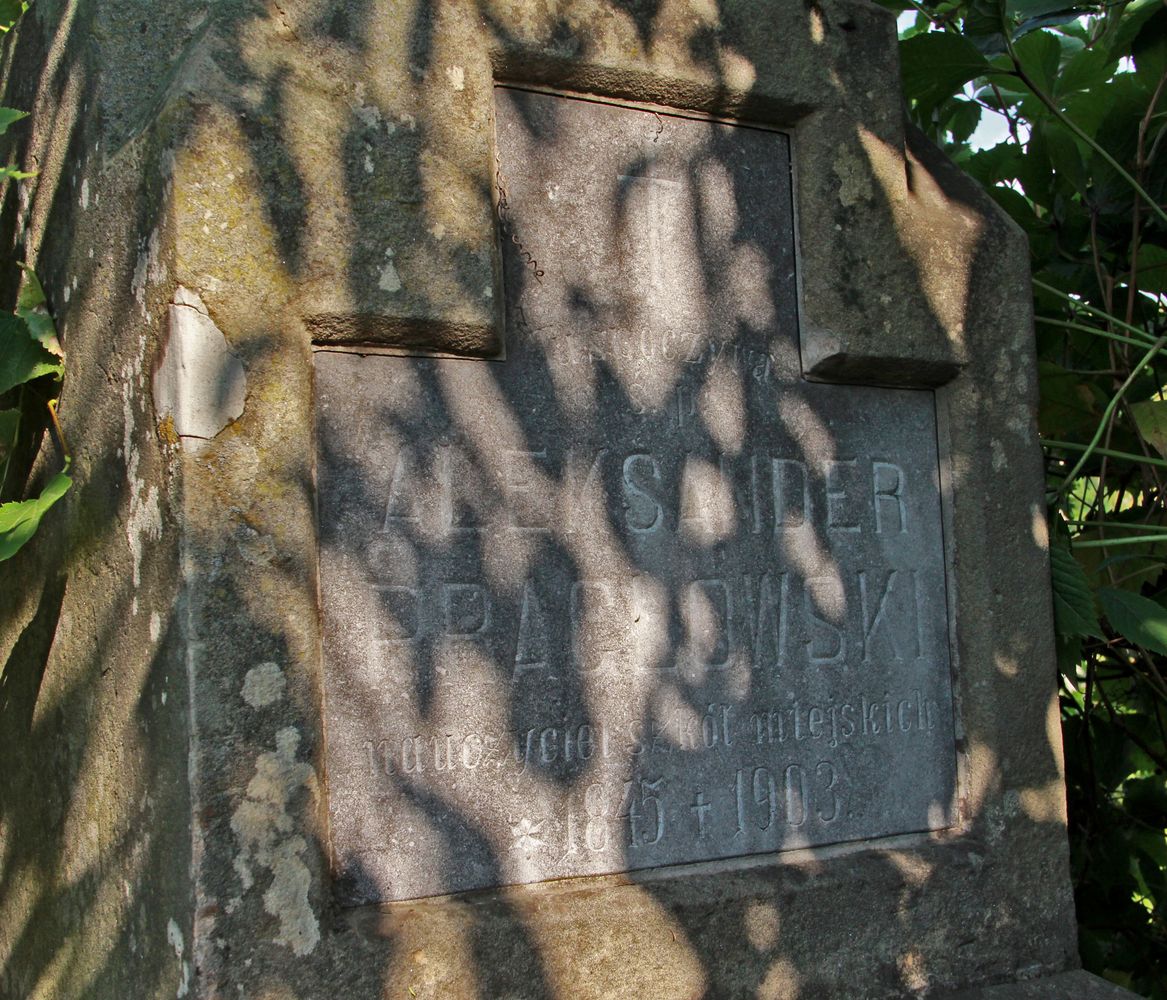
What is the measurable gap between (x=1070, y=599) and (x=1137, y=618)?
0.14 metres

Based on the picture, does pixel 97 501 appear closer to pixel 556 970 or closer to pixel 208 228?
pixel 208 228

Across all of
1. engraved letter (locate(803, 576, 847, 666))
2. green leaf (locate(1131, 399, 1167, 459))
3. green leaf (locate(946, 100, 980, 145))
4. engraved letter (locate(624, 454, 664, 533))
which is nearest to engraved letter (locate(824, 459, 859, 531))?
engraved letter (locate(803, 576, 847, 666))

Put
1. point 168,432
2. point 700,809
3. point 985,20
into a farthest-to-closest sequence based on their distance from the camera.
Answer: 1. point 985,20
2. point 700,809
3. point 168,432

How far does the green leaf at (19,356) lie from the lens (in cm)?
211

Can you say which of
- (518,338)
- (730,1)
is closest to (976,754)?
(518,338)

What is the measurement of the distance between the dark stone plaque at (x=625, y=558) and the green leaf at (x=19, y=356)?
0.58 metres

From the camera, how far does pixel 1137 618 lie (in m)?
2.56

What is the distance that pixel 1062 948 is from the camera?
2.47m

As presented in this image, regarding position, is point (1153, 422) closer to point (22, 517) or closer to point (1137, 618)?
point (1137, 618)

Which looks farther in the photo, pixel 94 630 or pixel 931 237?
pixel 931 237

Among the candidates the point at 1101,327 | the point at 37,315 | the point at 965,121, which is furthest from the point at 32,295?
the point at 965,121

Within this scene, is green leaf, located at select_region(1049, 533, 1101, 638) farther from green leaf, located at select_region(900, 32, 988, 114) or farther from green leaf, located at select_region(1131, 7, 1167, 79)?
green leaf, located at select_region(1131, 7, 1167, 79)

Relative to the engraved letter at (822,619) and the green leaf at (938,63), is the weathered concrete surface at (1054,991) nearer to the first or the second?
the engraved letter at (822,619)

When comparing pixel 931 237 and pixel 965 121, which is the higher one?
pixel 965 121
